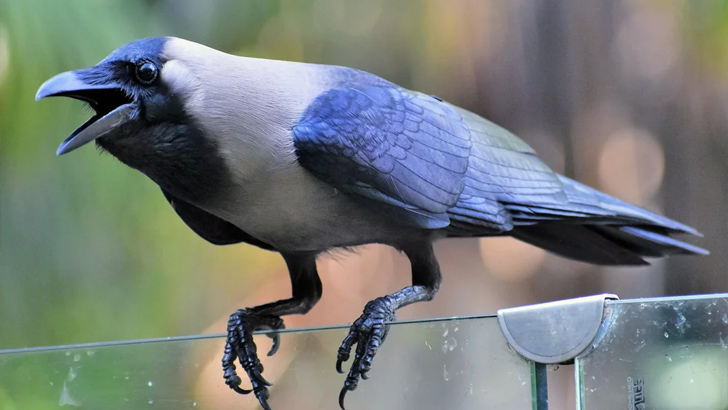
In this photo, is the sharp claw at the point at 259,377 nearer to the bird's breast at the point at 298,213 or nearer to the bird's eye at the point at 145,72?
the bird's breast at the point at 298,213

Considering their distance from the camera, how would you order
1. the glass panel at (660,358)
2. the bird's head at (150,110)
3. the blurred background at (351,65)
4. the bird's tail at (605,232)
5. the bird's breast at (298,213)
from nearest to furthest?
the glass panel at (660,358), the bird's head at (150,110), the bird's breast at (298,213), the bird's tail at (605,232), the blurred background at (351,65)

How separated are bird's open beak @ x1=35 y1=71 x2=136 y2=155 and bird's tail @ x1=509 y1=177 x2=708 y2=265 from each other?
2.81 ft

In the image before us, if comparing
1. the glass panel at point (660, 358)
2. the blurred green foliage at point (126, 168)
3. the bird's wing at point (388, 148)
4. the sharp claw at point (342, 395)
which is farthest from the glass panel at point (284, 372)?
the blurred green foliage at point (126, 168)

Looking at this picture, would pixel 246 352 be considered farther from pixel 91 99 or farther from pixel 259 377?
pixel 91 99

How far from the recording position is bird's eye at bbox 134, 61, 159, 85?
117cm

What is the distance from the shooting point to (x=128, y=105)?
3.78ft

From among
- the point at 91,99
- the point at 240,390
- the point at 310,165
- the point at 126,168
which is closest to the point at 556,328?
Answer: the point at 310,165

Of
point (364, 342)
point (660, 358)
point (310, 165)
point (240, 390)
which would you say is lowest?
point (240, 390)

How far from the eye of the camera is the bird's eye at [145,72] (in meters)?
1.17

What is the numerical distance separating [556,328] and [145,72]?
746 millimetres

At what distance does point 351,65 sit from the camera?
226cm

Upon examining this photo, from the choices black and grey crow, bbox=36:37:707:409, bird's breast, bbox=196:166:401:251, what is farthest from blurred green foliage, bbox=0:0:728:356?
bird's breast, bbox=196:166:401:251

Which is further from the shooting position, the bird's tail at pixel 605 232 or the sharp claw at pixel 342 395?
the bird's tail at pixel 605 232

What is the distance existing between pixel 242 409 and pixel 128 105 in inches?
22.4
